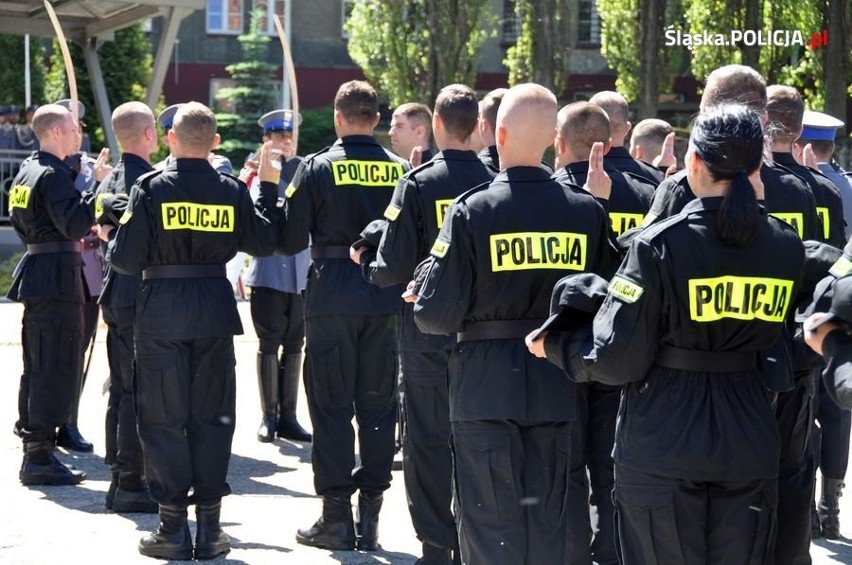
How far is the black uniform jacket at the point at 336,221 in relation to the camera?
22.6 ft

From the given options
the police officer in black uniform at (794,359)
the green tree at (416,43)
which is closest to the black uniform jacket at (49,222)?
the police officer in black uniform at (794,359)

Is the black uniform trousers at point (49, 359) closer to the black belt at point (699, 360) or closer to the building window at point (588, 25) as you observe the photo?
the black belt at point (699, 360)

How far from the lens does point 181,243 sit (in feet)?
22.0

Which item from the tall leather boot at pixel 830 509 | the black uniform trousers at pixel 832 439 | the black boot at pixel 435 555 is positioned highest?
the black uniform trousers at pixel 832 439

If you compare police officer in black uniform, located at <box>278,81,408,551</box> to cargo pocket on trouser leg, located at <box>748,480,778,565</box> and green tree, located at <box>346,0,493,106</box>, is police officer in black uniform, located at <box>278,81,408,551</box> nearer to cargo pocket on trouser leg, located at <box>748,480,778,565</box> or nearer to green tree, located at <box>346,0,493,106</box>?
cargo pocket on trouser leg, located at <box>748,480,778,565</box>

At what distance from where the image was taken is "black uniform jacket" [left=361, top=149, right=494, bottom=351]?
598 cm

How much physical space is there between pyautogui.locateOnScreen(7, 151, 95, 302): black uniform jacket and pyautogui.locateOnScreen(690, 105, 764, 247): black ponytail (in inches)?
175

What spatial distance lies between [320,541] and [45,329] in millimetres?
2575

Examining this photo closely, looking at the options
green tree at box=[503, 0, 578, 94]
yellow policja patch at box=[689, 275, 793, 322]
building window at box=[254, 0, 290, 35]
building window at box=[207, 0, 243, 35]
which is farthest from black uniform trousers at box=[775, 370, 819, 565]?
building window at box=[207, 0, 243, 35]

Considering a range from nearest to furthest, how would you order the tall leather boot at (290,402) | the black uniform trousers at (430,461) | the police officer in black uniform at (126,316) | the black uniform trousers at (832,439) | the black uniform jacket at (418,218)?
the black uniform jacket at (418,218)
the black uniform trousers at (430,461)
the black uniform trousers at (832,439)
the police officer in black uniform at (126,316)
the tall leather boot at (290,402)

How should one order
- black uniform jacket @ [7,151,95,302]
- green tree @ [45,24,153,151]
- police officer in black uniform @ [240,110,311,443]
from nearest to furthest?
black uniform jacket @ [7,151,95,302] < police officer in black uniform @ [240,110,311,443] < green tree @ [45,24,153,151]

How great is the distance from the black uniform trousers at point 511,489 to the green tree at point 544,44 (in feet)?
63.8

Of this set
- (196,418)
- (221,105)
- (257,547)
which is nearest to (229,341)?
(196,418)

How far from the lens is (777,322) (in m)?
4.44
